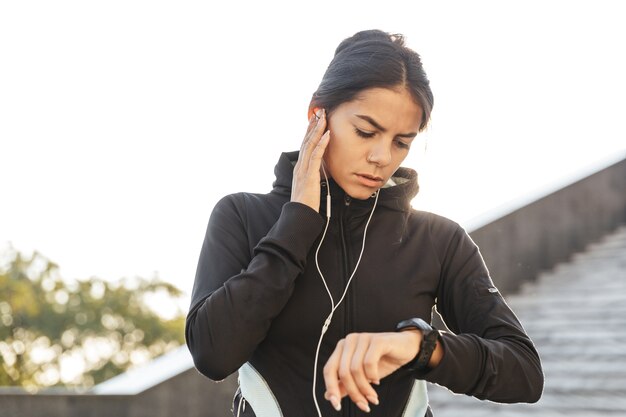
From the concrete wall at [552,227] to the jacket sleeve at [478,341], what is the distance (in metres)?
6.31

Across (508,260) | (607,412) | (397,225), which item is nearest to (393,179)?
(397,225)

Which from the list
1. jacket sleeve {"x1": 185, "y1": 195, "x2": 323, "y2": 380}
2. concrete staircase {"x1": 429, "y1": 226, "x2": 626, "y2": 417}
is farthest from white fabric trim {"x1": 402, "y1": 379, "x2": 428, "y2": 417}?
concrete staircase {"x1": 429, "y1": 226, "x2": 626, "y2": 417}

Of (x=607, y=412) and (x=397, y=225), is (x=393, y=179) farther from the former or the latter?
(x=607, y=412)

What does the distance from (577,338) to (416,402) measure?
18.4 ft

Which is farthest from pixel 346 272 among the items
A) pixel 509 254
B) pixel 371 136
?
pixel 509 254

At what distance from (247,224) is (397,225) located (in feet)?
1.22

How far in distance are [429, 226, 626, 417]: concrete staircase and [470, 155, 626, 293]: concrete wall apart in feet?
0.56

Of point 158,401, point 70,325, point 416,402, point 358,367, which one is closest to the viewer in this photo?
point 358,367

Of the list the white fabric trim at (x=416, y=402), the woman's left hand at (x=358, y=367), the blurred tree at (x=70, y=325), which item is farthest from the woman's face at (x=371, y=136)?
the blurred tree at (x=70, y=325)

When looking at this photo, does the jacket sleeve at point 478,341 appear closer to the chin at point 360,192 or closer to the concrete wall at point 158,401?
the chin at point 360,192

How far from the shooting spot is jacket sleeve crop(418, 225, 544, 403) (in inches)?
79.2

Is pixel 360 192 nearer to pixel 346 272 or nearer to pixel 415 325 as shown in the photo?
pixel 346 272

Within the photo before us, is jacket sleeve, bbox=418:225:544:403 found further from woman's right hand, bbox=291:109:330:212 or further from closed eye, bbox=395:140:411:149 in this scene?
woman's right hand, bbox=291:109:330:212

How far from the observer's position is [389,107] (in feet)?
7.54
